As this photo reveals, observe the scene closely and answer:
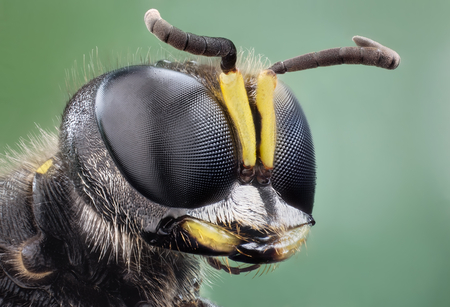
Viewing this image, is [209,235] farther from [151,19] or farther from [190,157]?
[151,19]

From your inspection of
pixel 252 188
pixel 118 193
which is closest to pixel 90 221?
pixel 118 193

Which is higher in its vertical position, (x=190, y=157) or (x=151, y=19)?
(x=151, y=19)

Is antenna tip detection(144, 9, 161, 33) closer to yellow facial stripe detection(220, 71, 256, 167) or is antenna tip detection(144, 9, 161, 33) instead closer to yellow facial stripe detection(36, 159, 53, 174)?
yellow facial stripe detection(220, 71, 256, 167)

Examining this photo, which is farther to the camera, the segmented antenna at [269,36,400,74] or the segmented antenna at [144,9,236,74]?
the segmented antenna at [269,36,400,74]

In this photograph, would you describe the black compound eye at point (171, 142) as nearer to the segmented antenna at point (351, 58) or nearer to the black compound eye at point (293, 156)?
the black compound eye at point (293, 156)

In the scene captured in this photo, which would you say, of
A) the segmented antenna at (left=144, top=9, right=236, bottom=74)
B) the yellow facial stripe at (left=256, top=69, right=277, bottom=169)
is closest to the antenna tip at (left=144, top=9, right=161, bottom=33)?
the segmented antenna at (left=144, top=9, right=236, bottom=74)

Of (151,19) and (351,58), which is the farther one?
(351,58)

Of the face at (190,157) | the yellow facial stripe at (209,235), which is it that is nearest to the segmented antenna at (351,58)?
the face at (190,157)

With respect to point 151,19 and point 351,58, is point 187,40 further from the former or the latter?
point 351,58

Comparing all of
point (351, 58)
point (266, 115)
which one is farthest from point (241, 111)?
point (351, 58)
